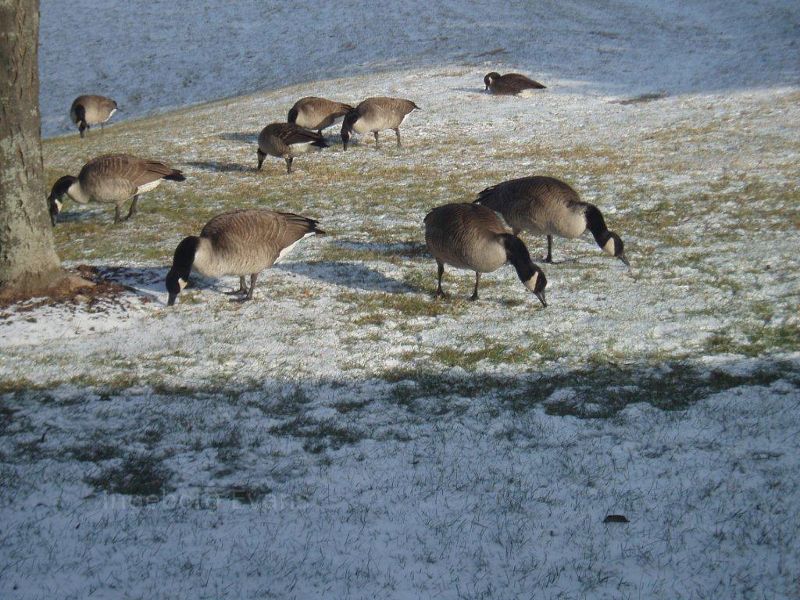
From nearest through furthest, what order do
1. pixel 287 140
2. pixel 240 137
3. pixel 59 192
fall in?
pixel 59 192, pixel 287 140, pixel 240 137

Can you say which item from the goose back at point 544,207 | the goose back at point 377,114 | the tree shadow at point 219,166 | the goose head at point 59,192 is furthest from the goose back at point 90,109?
the goose back at point 544,207

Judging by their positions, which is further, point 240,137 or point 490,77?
point 490,77

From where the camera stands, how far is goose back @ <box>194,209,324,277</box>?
9.66m

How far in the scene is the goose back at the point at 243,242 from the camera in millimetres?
9664

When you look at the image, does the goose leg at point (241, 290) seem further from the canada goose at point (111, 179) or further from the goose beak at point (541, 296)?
the canada goose at point (111, 179)

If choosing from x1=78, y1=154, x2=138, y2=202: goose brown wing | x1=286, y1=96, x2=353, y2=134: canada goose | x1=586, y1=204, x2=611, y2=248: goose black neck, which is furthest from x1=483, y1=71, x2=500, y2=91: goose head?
x1=586, y1=204, x2=611, y2=248: goose black neck

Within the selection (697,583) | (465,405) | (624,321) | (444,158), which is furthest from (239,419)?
(444,158)

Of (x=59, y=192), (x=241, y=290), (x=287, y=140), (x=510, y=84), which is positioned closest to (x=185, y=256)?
(x=241, y=290)

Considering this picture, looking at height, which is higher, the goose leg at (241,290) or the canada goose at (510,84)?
the canada goose at (510,84)

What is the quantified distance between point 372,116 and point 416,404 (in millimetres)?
13574

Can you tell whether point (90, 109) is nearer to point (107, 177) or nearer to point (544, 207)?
point (107, 177)

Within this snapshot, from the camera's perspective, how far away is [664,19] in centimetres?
4025

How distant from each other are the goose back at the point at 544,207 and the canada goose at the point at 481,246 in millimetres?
1217

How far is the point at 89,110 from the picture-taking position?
90.1 feet
